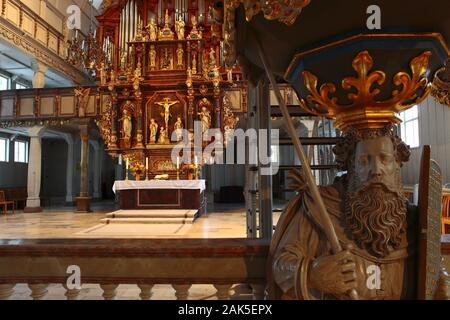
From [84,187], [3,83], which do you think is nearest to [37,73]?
[3,83]

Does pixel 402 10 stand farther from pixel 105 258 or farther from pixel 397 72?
pixel 105 258

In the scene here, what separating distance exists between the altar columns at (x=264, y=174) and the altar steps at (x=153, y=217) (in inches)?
226

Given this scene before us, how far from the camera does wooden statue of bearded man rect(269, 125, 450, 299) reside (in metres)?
1.01

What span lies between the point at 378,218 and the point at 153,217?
7.30 m

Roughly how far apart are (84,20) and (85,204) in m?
8.77

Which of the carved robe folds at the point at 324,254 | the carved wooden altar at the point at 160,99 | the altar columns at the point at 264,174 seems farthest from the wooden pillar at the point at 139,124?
the carved robe folds at the point at 324,254

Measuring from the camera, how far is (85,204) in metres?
11.4

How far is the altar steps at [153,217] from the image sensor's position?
7659 mm

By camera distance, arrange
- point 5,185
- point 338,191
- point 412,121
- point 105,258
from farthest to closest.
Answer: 1. point 5,185
2. point 412,121
3. point 105,258
4. point 338,191

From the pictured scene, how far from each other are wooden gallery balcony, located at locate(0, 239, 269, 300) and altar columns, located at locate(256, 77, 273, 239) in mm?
684

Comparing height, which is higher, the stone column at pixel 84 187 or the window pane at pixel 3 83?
the window pane at pixel 3 83

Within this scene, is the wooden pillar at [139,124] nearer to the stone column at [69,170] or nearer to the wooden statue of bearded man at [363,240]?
Result: the stone column at [69,170]

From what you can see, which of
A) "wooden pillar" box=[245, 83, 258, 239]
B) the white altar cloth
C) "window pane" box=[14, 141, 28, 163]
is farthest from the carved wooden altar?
"window pane" box=[14, 141, 28, 163]
